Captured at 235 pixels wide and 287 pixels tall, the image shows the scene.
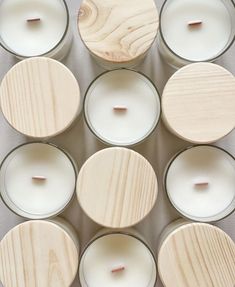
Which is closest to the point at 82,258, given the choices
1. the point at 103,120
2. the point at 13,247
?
the point at 13,247

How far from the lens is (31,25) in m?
0.81

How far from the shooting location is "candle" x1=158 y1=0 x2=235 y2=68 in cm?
79

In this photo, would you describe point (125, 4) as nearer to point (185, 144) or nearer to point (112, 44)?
point (112, 44)

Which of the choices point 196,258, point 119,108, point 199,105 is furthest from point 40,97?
point 196,258

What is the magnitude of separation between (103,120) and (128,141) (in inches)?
2.2

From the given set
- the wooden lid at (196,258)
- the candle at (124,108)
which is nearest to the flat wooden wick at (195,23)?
the candle at (124,108)

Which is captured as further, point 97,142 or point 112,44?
point 97,142

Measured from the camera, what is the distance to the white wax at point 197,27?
792mm

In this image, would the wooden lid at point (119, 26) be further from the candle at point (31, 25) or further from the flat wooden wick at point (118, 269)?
the flat wooden wick at point (118, 269)

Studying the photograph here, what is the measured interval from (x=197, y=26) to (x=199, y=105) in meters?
0.15

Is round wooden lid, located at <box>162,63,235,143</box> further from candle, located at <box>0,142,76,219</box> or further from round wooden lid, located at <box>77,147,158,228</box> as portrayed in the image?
candle, located at <box>0,142,76,219</box>

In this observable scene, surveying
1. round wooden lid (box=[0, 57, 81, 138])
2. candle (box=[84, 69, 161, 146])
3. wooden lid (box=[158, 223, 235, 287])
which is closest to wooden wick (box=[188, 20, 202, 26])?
candle (box=[84, 69, 161, 146])

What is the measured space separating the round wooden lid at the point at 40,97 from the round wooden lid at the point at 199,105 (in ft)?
0.51

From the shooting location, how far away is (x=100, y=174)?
29.5 inches
